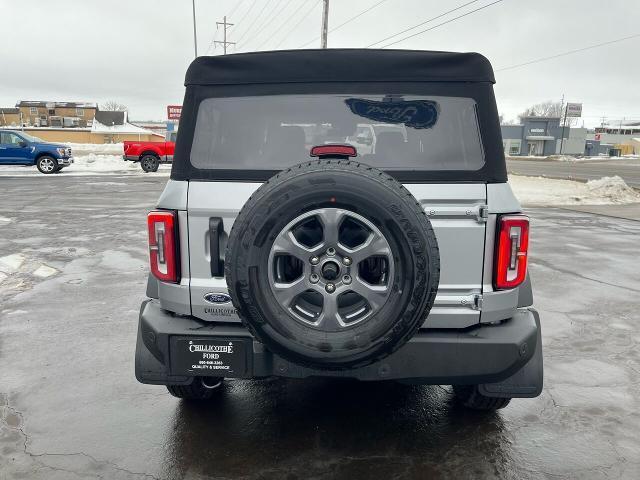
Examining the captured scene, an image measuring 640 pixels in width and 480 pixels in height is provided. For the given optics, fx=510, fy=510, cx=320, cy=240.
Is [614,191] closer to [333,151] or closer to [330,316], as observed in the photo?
[333,151]

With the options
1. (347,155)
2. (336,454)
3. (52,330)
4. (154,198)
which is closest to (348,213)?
(347,155)

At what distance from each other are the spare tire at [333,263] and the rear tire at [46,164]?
24685 mm

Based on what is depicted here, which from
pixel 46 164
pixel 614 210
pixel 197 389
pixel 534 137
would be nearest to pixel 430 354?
pixel 197 389

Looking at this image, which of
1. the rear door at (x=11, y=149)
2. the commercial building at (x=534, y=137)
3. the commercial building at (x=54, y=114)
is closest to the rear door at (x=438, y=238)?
the rear door at (x=11, y=149)

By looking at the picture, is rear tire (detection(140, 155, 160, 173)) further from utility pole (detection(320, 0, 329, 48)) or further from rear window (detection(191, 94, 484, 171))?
rear window (detection(191, 94, 484, 171))

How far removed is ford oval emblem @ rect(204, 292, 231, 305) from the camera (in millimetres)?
2758

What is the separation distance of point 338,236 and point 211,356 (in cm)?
95

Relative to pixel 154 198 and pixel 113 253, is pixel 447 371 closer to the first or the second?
pixel 113 253

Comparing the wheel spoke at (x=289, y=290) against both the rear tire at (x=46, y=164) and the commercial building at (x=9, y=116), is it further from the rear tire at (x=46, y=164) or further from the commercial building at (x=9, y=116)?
the commercial building at (x=9, y=116)

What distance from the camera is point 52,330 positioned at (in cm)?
482

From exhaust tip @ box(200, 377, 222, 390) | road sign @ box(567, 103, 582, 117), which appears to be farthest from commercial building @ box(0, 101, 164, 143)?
exhaust tip @ box(200, 377, 222, 390)

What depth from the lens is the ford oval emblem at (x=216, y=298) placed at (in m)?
2.76

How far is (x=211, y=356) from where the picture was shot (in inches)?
105

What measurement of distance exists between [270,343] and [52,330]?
3328 millimetres
